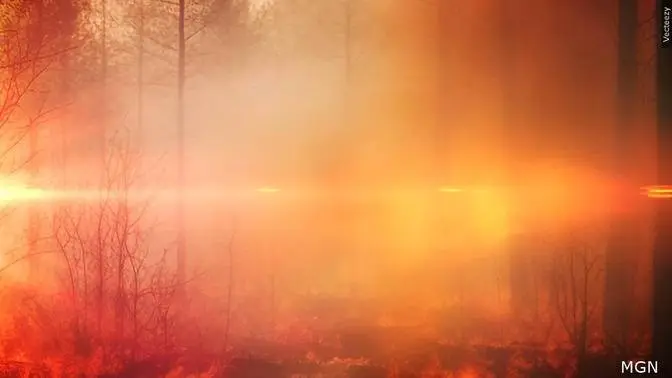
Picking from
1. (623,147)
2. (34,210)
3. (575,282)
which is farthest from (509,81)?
(34,210)

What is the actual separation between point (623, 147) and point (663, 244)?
6.23 ft

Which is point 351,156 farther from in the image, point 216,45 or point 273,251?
point 273,251

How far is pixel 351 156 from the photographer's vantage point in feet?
74.8

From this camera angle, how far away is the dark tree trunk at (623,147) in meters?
8.13

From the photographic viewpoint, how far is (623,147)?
8.15 meters

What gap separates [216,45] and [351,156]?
22.5 feet

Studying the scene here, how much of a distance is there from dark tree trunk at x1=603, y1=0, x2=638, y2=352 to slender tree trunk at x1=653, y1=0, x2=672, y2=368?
1538 mm

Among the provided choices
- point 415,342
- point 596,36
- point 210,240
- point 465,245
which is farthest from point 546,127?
point 210,240

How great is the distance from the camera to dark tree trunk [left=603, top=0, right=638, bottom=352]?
8133 millimetres

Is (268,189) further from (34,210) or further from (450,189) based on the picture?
(450,189)

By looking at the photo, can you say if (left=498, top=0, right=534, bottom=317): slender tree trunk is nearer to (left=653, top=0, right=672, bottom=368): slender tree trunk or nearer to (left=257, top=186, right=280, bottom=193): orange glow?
(left=653, top=0, right=672, bottom=368): slender tree trunk

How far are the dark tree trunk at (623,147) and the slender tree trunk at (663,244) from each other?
5.05ft

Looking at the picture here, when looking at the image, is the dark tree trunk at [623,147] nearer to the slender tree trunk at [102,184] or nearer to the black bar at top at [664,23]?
the black bar at top at [664,23]

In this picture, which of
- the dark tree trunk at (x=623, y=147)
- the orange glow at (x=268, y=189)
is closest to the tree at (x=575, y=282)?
the dark tree trunk at (x=623, y=147)
